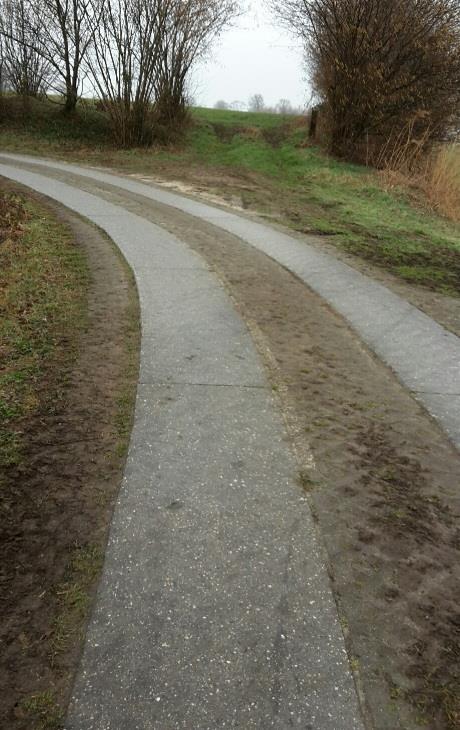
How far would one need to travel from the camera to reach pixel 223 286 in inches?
207

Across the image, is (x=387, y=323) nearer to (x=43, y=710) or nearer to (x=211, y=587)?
(x=211, y=587)

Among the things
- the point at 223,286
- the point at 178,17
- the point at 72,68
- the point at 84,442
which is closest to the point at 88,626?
the point at 84,442

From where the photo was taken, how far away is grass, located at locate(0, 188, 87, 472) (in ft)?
9.82

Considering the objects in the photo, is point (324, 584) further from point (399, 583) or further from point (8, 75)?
point (8, 75)

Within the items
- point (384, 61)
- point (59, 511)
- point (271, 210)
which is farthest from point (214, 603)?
point (384, 61)

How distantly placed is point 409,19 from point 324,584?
1507 centimetres

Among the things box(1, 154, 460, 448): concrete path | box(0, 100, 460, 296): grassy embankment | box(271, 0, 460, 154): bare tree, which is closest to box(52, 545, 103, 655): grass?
box(1, 154, 460, 448): concrete path

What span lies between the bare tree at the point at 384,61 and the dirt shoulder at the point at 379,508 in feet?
39.8

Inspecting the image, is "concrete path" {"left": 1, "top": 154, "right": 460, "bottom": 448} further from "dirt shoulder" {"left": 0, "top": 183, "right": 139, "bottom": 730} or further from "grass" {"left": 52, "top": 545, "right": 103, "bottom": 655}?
"grass" {"left": 52, "top": 545, "right": 103, "bottom": 655}

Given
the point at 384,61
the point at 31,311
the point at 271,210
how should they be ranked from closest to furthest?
1. the point at 31,311
2. the point at 271,210
3. the point at 384,61

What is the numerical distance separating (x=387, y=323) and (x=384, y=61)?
12.0 meters

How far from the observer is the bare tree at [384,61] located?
12.8 metres

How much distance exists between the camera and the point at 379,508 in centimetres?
238

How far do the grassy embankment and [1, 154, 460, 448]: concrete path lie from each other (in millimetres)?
846
